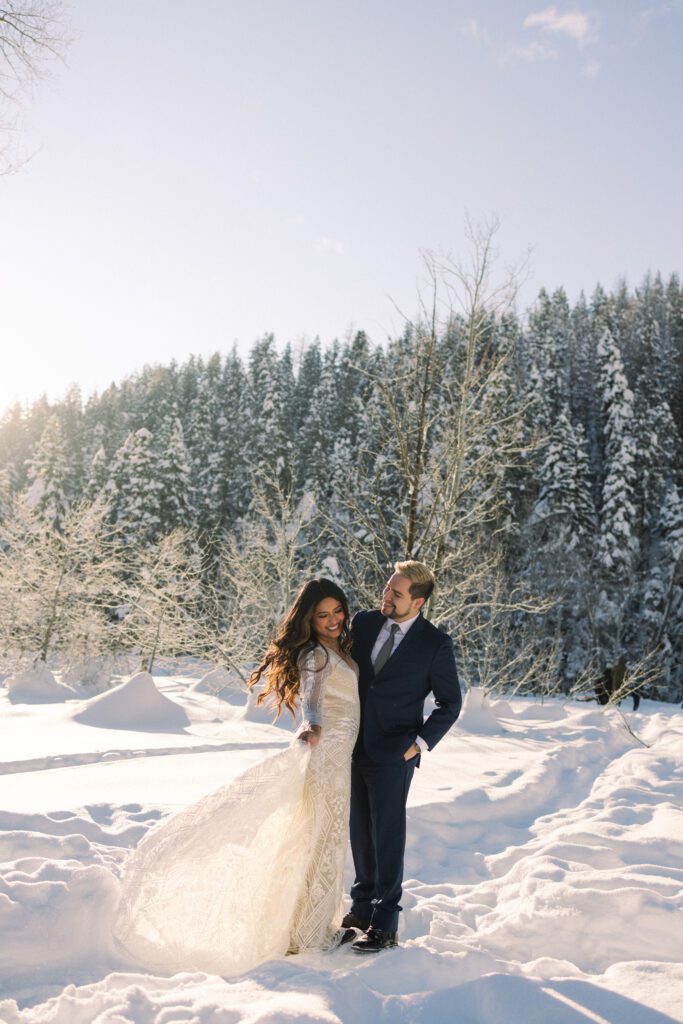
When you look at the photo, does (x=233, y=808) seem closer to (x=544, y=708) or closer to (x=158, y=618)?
(x=544, y=708)

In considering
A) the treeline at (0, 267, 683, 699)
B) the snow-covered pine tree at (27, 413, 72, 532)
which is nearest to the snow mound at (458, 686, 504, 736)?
the treeline at (0, 267, 683, 699)

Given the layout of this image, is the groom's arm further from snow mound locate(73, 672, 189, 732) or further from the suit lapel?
snow mound locate(73, 672, 189, 732)

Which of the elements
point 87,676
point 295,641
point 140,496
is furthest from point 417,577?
Result: point 140,496

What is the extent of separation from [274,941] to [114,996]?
85cm

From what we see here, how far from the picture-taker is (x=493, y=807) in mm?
7066

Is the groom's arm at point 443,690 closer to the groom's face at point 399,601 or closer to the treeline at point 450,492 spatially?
the groom's face at point 399,601

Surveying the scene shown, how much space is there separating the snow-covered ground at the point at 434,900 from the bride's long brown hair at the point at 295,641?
1294 mm

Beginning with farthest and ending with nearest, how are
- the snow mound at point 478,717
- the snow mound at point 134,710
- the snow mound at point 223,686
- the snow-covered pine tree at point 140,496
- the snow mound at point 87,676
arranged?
the snow-covered pine tree at point 140,496, the snow mound at point 223,686, the snow mound at point 87,676, the snow mound at point 478,717, the snow mound at point 134,710

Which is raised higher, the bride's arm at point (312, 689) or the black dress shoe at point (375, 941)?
the bride's arm at point (312, 689)

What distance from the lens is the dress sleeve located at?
3770 millimetres

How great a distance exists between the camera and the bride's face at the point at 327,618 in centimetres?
390

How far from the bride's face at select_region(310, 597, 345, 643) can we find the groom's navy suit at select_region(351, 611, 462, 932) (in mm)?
128

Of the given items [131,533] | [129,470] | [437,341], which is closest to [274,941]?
[437,341]

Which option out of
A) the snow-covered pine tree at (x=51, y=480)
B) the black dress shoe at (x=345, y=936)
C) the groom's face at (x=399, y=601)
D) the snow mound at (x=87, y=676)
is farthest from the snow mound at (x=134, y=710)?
the snow-covered pine tree at (x=51, y=480)
